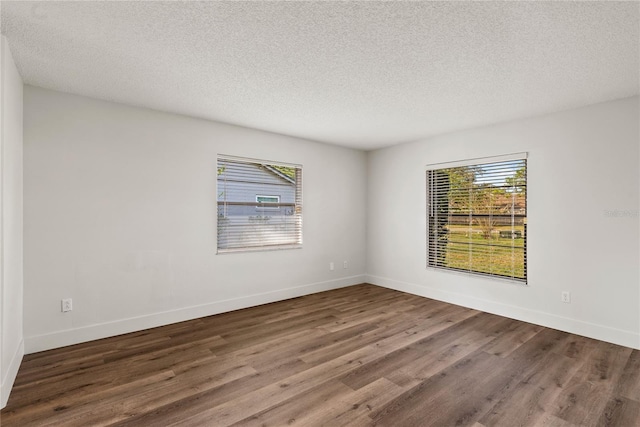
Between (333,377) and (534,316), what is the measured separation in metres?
2.73

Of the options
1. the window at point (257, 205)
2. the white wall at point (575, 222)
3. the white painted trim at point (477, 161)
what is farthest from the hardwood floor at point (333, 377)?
the white painted trim at point (477, 161)

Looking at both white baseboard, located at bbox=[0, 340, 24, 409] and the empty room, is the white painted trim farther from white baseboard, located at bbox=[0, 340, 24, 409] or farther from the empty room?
white baseboard, located at bbox=[0, 340, 24, 409]

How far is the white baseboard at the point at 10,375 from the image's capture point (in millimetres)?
2100

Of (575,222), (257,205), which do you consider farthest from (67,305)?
(575,222)

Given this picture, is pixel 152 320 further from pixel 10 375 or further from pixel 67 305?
pixel 10 375

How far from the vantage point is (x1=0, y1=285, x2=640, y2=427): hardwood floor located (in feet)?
6.68

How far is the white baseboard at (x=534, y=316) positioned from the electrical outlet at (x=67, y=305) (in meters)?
4.31

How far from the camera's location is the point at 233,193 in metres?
4.30

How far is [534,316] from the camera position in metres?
3.78

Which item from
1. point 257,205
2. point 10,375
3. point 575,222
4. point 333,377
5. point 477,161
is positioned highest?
point 477,161

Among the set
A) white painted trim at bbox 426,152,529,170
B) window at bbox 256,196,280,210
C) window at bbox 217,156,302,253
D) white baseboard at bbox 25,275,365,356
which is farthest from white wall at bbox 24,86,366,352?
white painted trim at bbox 426,152,529,170

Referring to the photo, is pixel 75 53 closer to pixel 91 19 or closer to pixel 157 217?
pixel 91 19

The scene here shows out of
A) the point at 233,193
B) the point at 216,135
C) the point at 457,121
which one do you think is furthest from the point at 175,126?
the point at 457,121

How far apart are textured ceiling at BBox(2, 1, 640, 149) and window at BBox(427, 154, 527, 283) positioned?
877 millimetres
